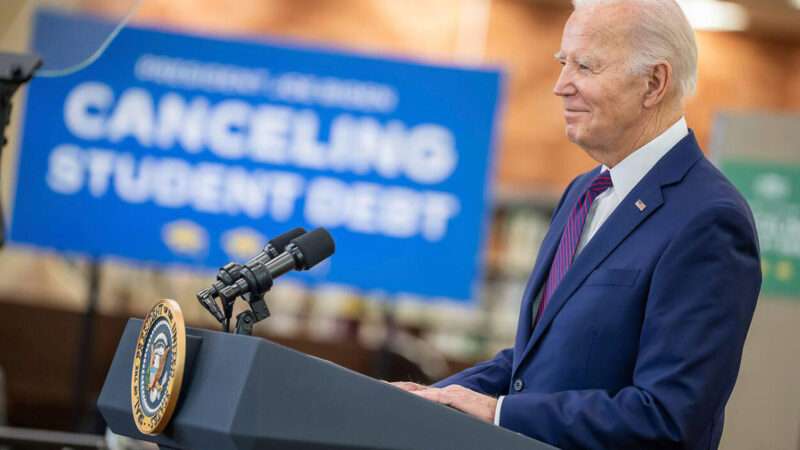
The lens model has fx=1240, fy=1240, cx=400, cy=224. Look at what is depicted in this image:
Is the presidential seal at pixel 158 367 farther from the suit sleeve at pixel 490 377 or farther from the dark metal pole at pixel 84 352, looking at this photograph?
the dark metal pole at pixel 84 352

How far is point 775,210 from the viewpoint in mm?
3959

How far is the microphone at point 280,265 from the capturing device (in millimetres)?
1477

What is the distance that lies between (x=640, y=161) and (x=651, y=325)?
0.29 meters

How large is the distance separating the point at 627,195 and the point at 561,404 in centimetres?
34

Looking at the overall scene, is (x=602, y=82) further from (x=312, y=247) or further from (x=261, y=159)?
(x=261, y=159)

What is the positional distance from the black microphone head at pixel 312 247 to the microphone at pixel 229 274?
0.03m

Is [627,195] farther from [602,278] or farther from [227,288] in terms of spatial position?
[227,288]

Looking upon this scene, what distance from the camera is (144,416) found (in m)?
1.44

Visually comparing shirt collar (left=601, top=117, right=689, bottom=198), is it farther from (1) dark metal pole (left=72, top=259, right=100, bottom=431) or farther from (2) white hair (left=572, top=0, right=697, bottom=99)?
(1) dark metal pole (left=72, top=259, right=100, bottom=431)

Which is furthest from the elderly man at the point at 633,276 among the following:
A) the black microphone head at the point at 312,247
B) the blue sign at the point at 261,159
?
the blue sign at the point at 261,159

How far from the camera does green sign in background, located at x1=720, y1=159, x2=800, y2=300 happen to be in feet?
12.8

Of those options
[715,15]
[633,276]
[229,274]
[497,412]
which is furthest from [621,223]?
[715,15]

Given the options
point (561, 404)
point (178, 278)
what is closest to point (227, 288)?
point (561, 404)

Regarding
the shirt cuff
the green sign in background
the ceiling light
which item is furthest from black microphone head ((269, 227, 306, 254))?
the ceiling light
